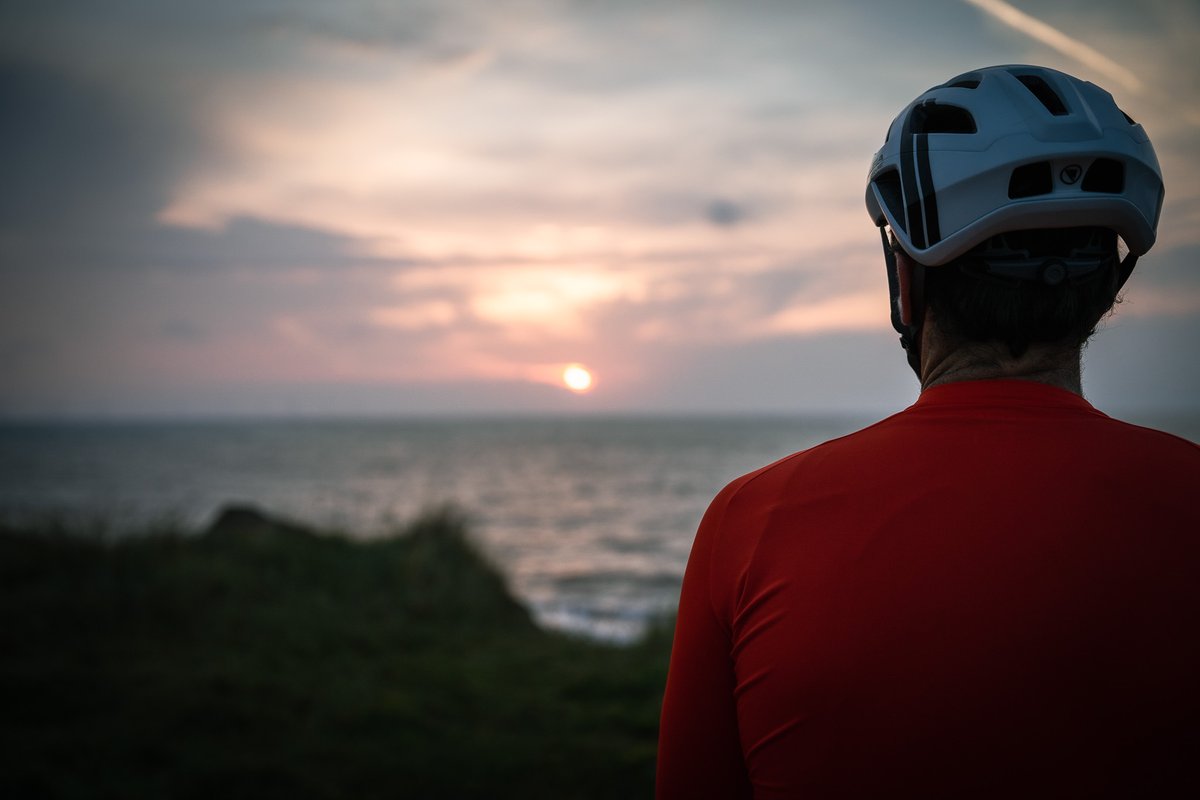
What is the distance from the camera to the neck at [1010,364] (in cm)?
162

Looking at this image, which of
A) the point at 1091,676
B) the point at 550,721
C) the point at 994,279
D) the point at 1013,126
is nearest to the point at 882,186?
the point at 1013,126

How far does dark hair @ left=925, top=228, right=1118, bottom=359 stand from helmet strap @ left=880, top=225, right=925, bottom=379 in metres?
0.06

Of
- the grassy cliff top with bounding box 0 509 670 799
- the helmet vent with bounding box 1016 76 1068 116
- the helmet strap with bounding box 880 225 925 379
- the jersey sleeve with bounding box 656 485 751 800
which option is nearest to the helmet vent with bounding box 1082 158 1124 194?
the helmet vent with bounding box 1016 76 1068 116

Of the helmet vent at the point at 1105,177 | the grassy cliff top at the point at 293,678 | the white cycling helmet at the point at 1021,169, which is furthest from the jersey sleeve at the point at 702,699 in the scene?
the grassy cliff top at the point at 293,678

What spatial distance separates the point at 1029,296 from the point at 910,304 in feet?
0.87

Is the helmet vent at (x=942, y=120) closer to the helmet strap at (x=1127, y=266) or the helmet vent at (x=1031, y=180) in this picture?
the helmet vent at (x=1031, y=180)

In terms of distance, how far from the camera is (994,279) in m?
1.69

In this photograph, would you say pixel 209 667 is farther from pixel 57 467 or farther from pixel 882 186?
pixel 57 467

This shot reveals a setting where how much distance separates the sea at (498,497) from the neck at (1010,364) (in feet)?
34.0

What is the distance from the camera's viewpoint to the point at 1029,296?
5.41 feet

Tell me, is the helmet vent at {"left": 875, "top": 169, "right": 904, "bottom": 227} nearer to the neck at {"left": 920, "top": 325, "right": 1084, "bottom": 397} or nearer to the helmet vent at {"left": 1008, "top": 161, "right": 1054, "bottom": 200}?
the helmet vent at {"left": 1008, "top": 161, "right": 1054, "bottom": 200}

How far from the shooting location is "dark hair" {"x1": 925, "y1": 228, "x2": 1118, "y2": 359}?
1.63 metres

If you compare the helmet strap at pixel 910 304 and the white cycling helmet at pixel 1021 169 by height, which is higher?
the white cycling helmet at pixel 1021 169

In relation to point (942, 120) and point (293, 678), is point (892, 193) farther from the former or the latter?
point (293, 678)
